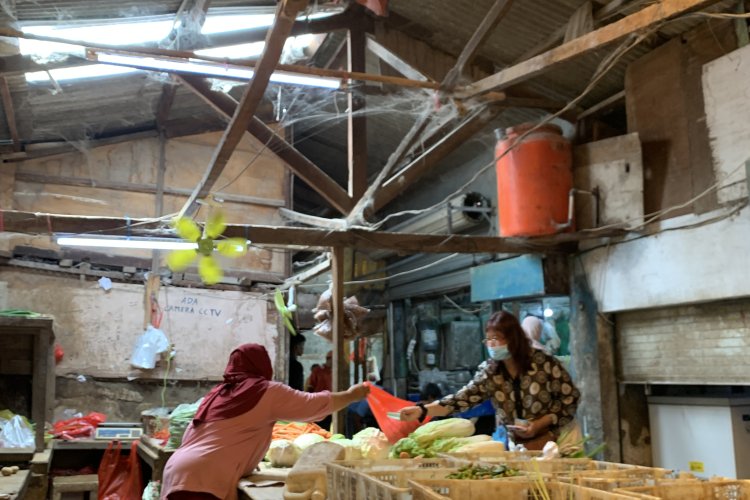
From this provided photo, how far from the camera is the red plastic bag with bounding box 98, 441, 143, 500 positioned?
8703mm

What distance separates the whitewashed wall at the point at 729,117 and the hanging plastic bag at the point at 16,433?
7.46 metres

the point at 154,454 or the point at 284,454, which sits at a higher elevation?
the point at 284,454

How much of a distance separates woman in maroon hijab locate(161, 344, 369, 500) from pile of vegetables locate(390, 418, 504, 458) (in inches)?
22.2

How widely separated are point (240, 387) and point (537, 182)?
12.9 ft

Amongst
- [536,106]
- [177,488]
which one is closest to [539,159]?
[536,106]

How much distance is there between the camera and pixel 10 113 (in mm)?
A: 8070

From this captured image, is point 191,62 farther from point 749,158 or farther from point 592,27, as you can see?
point 749,158

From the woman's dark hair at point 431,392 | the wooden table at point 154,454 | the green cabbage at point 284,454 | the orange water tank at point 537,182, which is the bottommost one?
the wooden table at point 154,454

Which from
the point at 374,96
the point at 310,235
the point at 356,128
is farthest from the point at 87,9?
the point at 374,96

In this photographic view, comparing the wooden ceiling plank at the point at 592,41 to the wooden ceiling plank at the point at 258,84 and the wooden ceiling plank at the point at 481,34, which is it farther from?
the wooden ceiling plank at the point at 258,84

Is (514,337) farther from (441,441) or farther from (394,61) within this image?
(394,61)

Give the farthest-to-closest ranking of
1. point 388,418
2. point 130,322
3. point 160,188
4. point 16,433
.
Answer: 1. point 160,188
2. point 130,322
3. point 16,433
4. point 388,418

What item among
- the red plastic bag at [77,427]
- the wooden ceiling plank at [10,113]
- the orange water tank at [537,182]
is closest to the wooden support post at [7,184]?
the wooden ceiling plank at [10,113]

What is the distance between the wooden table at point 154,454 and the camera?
6207 mm
